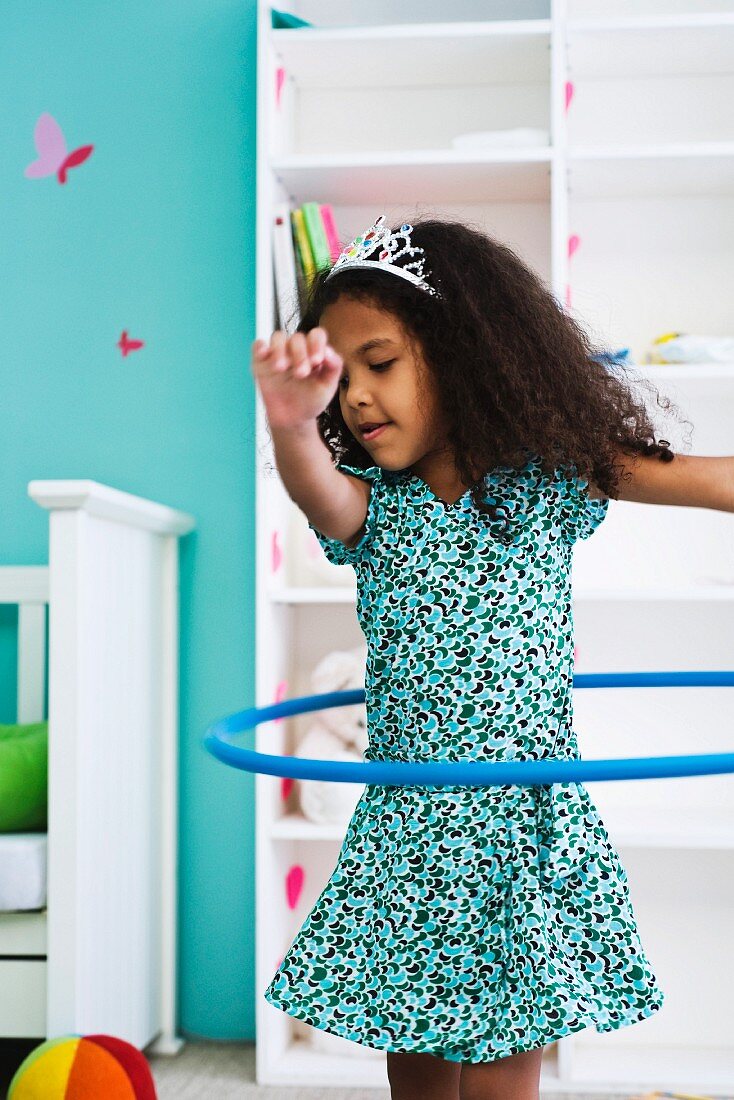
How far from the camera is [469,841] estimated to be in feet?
3.40

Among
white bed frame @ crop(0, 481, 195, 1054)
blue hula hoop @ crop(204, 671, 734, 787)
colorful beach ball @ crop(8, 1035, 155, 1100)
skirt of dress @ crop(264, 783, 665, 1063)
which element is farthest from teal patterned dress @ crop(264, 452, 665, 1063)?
white bed frame @ crop(0, 481, 195, 1054)

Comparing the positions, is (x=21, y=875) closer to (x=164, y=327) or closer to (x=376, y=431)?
(x=376, y=431)

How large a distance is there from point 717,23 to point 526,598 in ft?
4.06

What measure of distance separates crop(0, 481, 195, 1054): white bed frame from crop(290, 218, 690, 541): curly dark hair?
633 millimetres

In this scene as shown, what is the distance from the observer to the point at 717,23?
186cm

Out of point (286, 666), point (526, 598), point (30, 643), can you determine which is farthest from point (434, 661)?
point (30, 643)

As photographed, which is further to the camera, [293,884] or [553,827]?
[293,884]

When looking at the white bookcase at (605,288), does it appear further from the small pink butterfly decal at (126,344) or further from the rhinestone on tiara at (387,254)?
the rhinestone on tiara at (387,254)

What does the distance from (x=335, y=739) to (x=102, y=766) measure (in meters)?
0.41

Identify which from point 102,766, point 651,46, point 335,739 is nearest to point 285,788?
point 335,739

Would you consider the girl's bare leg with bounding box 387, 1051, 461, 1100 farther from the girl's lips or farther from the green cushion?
the green cushion

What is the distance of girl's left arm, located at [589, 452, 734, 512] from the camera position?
1096 millimetres

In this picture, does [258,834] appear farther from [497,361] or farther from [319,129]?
[319,129]

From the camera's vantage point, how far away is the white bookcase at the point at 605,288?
1939 millimetres
